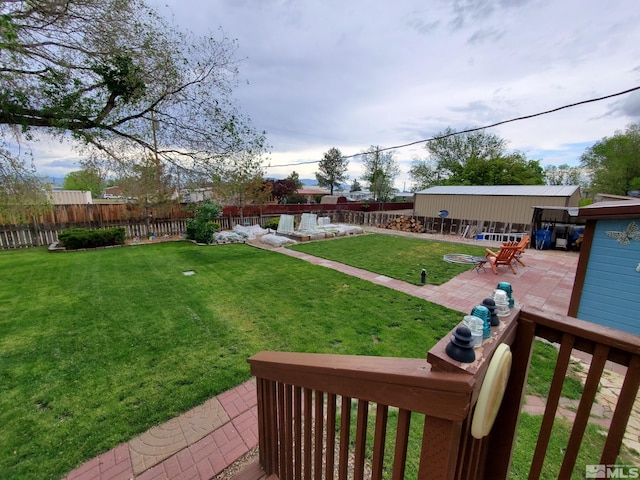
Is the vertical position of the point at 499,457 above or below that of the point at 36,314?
above

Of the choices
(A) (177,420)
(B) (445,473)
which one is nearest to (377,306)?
(A) (177,420)

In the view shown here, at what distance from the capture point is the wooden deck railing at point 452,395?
741mm

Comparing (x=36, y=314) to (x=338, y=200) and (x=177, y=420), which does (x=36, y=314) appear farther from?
(x=338, y=200)

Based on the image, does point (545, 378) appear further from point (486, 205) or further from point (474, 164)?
point (474, 164)

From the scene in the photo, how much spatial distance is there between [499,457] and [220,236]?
11.5 meters

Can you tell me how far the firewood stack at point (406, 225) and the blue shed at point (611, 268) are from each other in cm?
1070

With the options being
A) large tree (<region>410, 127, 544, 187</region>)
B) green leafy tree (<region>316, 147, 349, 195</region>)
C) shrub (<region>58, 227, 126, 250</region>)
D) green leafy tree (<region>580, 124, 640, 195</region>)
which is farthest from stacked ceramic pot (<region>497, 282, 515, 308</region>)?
green leafy tree (<region>316, 147, 349, 195</region>)

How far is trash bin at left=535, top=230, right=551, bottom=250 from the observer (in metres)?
10.5

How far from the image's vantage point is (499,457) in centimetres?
109

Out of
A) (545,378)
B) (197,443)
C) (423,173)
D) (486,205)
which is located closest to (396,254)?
(545,378)

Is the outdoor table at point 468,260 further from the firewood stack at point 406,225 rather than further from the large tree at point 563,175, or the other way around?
the large tree at point 563,175

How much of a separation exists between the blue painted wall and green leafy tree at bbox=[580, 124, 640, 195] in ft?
74.9

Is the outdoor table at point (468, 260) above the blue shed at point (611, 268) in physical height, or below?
below

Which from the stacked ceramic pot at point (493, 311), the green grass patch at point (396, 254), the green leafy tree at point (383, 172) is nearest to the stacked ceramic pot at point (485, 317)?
the stacked ceramic pot at point (493, 311)
